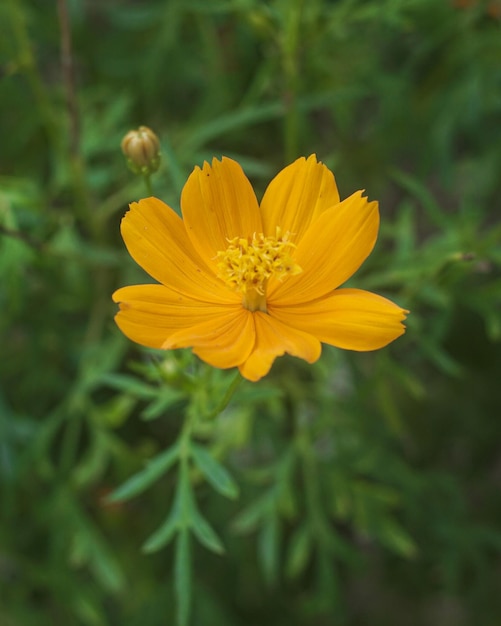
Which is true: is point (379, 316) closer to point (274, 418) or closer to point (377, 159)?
point (274, 418)

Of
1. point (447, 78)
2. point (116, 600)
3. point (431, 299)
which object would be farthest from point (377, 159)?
point (116, 600)

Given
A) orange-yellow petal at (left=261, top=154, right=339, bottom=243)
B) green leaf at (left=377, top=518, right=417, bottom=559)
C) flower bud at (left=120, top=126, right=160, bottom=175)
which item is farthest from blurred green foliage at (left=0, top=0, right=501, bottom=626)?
orange-yellow petal at (left=261, top=154, right=339, bottom=243)

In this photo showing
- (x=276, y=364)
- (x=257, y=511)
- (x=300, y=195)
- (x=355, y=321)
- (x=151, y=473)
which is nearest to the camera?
(x=355, y=321)

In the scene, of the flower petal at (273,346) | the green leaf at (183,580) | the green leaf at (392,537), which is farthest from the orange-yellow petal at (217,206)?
the green leaf at (392,537)

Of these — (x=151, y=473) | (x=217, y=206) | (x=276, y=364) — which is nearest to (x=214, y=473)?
(x=151, y=473)

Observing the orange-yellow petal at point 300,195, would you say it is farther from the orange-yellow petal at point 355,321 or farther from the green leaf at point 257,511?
the green leaf at point 257,511

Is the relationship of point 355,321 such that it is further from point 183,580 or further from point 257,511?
point 257,511

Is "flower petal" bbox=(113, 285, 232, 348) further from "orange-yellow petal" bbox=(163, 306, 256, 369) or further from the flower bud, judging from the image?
the flower bud
